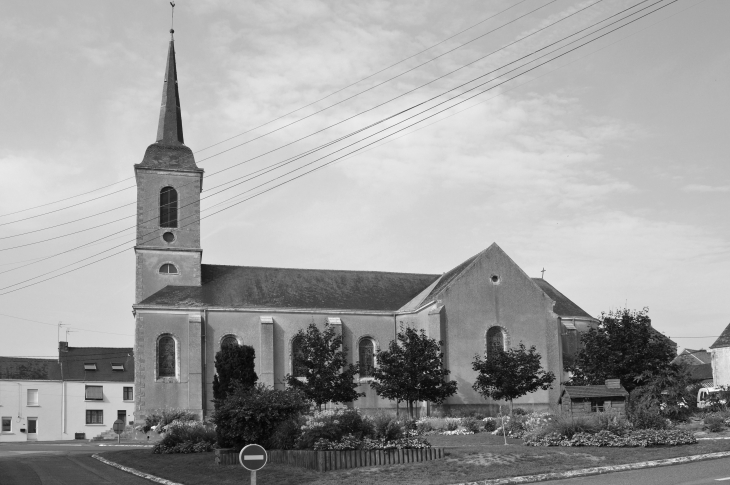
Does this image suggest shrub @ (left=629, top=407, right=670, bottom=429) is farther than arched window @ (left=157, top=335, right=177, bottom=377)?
No

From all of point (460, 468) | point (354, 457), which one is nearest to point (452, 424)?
point (354, 457)

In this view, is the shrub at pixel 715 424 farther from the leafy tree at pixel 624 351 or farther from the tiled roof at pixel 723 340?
the tiled roof at pixel 723 340

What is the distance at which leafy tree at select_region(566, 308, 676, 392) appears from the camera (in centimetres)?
4400

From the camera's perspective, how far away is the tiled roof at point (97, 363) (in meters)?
70.8

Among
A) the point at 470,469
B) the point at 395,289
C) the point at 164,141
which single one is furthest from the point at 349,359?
the point at 470,469

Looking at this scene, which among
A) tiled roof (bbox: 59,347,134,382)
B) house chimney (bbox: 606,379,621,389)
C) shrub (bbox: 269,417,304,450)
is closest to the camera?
shrub (bbox: 269,417,304,450)

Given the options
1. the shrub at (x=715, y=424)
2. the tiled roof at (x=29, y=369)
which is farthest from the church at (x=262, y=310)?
the tiled roof at (x=29, y=369)

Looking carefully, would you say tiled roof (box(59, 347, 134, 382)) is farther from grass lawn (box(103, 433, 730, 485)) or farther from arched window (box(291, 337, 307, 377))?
grass lawn (box(103, 433, 730, 485))

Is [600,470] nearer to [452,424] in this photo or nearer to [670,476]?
[670,476]

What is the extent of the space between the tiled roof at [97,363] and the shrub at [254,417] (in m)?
47.8

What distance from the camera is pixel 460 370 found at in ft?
160

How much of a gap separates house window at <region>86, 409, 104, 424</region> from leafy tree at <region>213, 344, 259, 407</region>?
34070mm

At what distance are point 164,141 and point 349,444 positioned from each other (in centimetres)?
3554

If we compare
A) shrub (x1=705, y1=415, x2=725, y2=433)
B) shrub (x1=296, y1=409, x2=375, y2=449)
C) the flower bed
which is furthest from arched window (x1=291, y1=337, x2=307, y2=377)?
the flower bed
